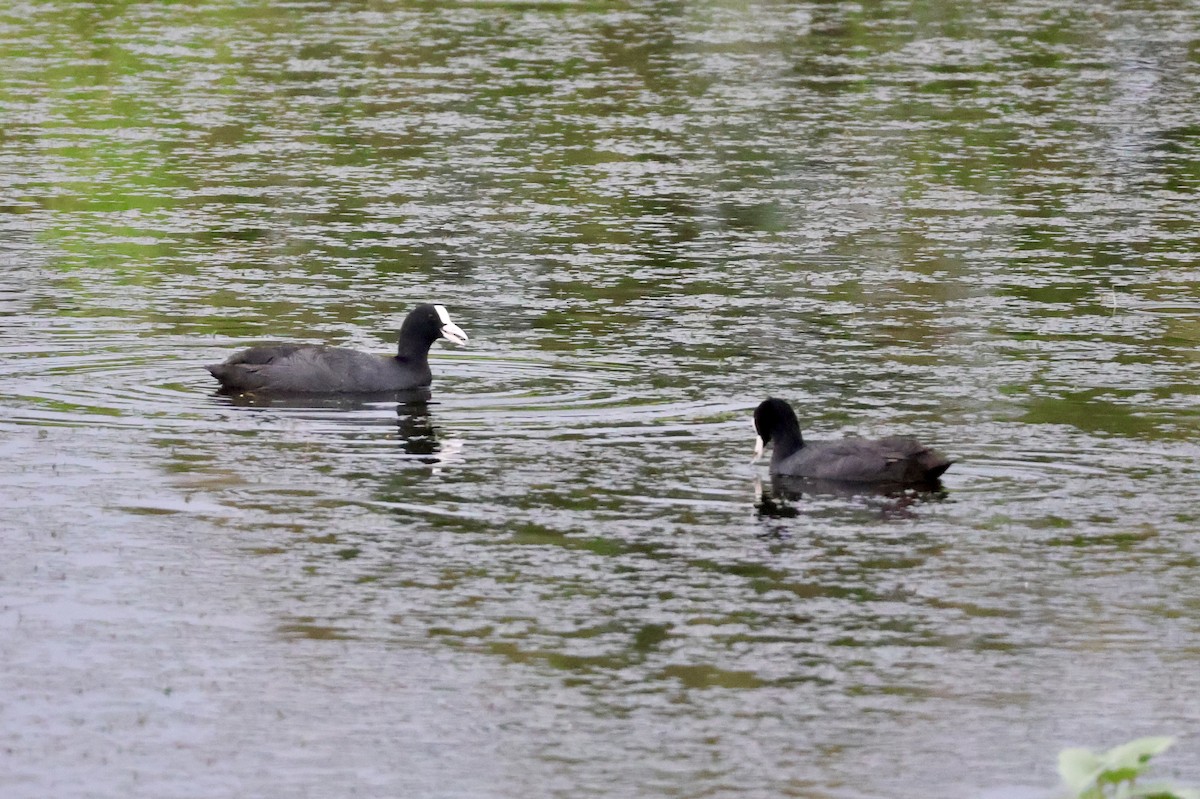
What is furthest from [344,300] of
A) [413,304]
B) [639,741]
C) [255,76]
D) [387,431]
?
[255,76]

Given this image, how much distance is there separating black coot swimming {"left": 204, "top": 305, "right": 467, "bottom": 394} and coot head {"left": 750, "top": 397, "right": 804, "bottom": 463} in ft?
11.7

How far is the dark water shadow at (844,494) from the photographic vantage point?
13492 mm

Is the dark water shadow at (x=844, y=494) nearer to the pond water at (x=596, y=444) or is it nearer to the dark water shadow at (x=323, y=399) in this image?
the pond water at (x=596, y=444)

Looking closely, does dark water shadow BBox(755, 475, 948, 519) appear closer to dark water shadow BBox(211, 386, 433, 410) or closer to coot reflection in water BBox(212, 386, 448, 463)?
coot reflection in water BBox(212, 386, 448, 463)

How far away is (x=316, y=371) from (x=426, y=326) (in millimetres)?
1032

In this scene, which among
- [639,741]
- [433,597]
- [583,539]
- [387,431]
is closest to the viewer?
[639,741]

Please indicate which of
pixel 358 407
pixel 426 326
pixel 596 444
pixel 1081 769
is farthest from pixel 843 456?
pixel 1081 769

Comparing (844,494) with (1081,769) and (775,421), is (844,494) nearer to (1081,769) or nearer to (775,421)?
(775,421)

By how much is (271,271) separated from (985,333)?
688 cm

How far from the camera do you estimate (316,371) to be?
1688 centimetres

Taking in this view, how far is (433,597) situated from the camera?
11656 millimetres

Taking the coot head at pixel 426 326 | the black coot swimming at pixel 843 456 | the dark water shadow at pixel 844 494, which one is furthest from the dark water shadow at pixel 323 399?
the dark water shadow at pixel 844 494

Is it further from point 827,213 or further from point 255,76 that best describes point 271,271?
point 255,76

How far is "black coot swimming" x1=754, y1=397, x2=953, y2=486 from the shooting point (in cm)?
1380
